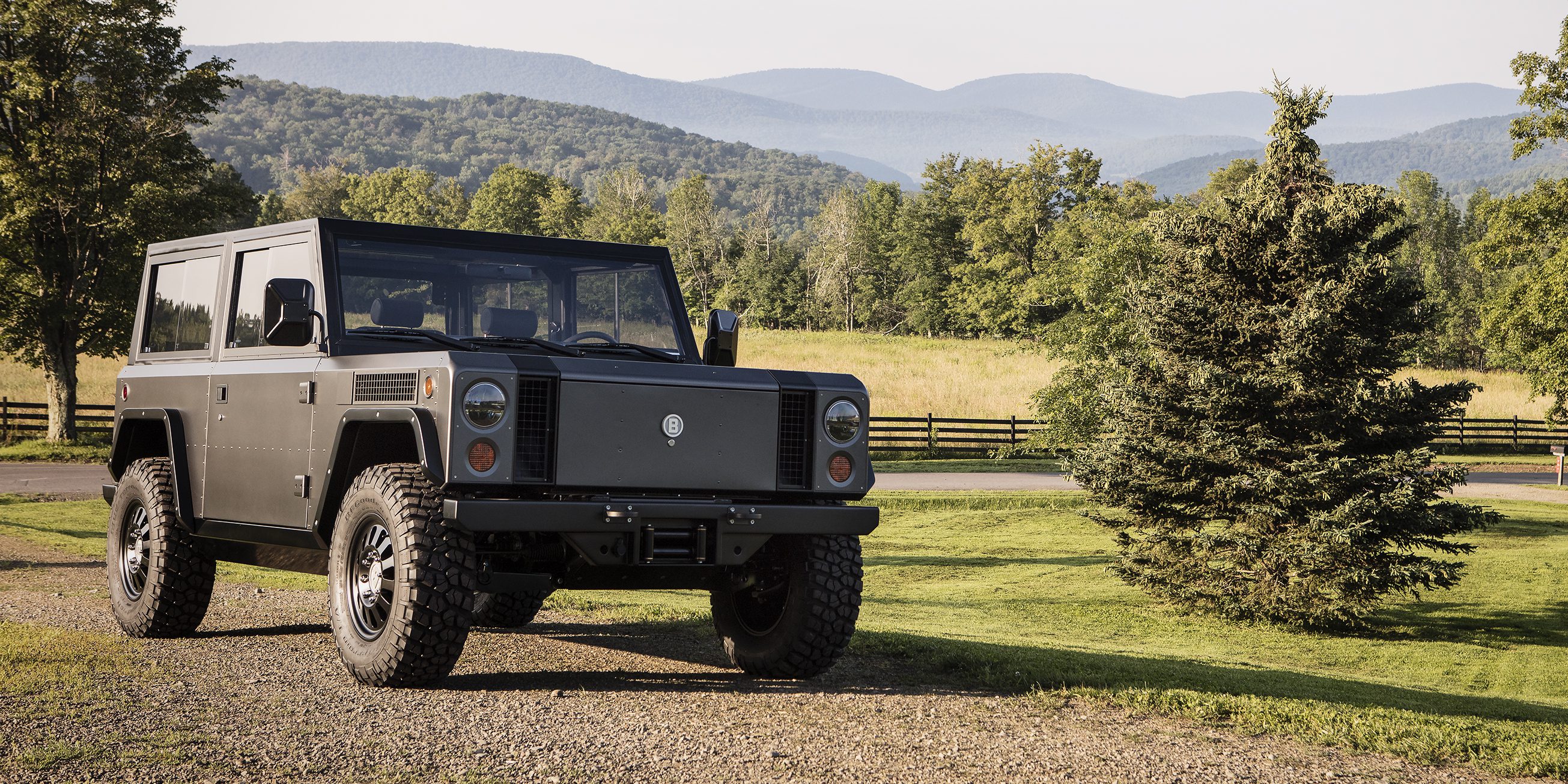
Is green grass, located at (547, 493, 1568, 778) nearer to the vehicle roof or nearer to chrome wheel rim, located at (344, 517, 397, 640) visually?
the vehicle roof

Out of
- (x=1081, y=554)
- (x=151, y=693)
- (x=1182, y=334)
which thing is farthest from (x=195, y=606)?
(x=1081, y=554)

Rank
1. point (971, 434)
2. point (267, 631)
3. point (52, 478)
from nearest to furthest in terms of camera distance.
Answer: point (267, 631), point (52, 478), point (971, 434)

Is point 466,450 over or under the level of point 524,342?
under

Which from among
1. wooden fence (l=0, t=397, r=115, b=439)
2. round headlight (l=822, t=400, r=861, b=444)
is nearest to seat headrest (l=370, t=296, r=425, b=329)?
round headlight (l=822, t=400, r=861, b=444)

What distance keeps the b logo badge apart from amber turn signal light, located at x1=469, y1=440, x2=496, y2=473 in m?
0.91

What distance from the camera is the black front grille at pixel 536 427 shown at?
6.56m

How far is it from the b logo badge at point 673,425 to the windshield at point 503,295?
4.49ft

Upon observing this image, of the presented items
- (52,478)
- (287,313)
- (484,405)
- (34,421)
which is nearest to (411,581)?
(484,405)

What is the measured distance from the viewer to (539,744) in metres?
5.58

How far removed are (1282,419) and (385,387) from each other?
44.9 ft

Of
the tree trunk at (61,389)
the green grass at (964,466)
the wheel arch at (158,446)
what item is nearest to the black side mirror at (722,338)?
the wheel arch at (158,446)

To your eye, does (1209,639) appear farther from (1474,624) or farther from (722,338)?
(722,338)

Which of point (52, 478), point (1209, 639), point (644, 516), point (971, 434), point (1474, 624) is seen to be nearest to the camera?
point (644, 516)

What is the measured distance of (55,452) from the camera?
32.9 meters
